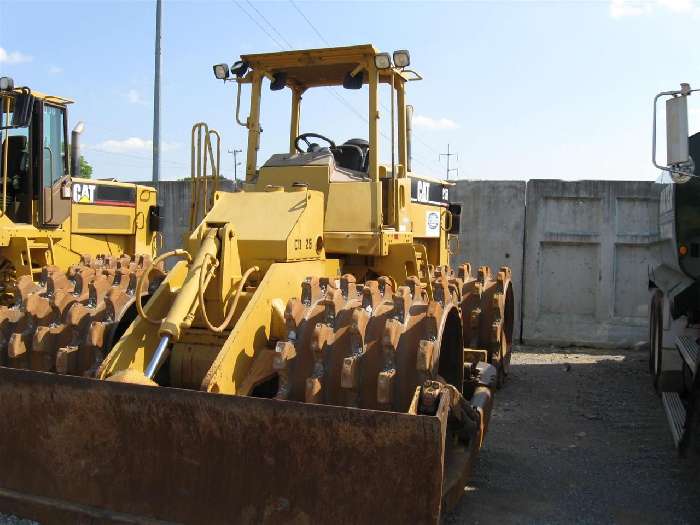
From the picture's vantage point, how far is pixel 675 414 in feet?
17.0

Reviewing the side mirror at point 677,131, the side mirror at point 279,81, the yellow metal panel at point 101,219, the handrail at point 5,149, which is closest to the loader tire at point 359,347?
the side mirror at point 677,131

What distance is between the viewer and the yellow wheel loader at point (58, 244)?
428 centimetres

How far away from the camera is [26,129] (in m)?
9.00

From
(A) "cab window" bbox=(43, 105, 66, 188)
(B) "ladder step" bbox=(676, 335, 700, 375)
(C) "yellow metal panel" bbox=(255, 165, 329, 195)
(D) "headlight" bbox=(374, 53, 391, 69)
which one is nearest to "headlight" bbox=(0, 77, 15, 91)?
(A) "cab window" bbox=(43, 105, 66, 188)

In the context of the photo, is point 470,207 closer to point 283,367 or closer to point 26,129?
point 26,129

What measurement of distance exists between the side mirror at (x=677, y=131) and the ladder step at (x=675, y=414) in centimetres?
180

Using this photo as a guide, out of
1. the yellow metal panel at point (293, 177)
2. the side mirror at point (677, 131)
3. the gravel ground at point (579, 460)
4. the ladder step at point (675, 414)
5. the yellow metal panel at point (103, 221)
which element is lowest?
the gravel ground at point (579, 460)

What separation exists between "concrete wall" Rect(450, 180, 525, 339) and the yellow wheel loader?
5.04 metres

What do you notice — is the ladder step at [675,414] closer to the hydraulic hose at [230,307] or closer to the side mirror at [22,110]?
the hydraulic hose at [230,307]

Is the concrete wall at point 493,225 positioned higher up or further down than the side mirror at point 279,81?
further down

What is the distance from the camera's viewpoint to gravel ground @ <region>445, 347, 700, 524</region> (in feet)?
14.6

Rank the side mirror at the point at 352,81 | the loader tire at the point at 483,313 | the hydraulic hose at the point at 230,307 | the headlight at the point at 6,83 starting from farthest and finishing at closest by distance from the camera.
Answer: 1. the headlight at the point at 6,83
2. the loader tire at the point at 483,313
3. the side mirror at the point at 352,81
4. the hydraulic hose at the point at 230,307

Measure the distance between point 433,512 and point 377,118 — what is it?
3202 mm

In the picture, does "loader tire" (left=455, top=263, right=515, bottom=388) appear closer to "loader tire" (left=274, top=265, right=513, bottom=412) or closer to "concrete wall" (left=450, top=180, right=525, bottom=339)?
"loader tire" (left=274, top=265, right=513, bottom=412)
